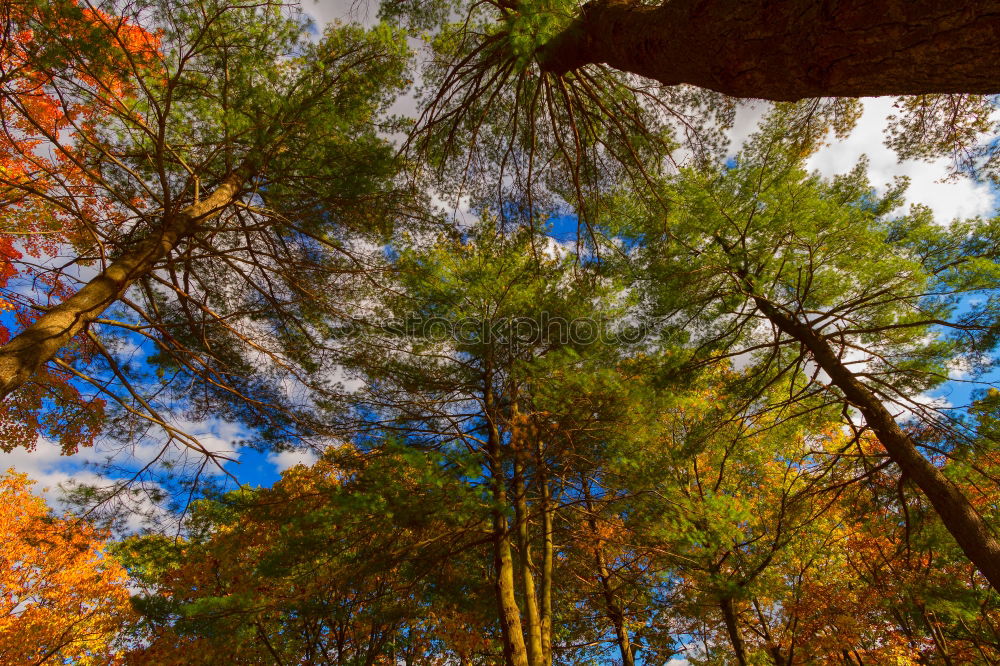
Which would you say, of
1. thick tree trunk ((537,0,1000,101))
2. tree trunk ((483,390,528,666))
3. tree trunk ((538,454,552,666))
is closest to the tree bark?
tree trunk ((538,454,552,666))

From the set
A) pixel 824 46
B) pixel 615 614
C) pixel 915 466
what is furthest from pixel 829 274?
pixel 615 614

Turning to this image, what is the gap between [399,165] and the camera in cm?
447

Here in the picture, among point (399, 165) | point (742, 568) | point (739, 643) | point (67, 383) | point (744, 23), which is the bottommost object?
point (739, 643)

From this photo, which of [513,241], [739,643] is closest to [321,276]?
[513,241]

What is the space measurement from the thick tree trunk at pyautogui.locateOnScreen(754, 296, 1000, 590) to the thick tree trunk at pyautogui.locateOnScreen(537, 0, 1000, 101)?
2810 mm

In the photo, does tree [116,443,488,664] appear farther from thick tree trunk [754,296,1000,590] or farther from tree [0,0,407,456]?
thick tree trunk [754,296,1000,590]

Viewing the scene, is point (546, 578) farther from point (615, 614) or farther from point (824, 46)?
point (824, 46)

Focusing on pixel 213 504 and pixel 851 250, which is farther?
pixel 851 250

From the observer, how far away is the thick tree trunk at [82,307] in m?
2.42

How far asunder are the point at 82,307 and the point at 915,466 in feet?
23.9

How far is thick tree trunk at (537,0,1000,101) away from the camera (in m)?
1.34

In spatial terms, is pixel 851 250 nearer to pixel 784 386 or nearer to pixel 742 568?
pixel 784 386

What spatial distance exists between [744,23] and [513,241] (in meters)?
3.90

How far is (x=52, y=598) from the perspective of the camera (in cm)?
1048
